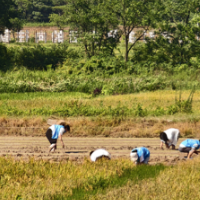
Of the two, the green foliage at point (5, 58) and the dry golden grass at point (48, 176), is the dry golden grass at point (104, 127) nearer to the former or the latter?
the dry golden grass at point (48, 176)

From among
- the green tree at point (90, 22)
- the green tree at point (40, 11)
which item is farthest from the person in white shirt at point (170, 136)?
the green tree at point (40, 11)

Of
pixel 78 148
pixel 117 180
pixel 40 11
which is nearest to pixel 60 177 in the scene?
pixel 117 180

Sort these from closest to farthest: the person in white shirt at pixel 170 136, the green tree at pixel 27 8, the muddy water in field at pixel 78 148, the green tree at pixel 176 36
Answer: the muddy water in field at pixel 78 148 < the person in white shirt at pixel 170 136 < the green tree at pixel 176 36 < the green tree at pixel 27 8

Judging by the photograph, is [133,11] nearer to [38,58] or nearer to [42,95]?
[38,58]

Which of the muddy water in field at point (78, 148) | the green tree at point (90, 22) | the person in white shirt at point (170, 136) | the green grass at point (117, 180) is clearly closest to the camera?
the green grass at point (117, 180)

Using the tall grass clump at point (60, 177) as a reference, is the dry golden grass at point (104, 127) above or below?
below

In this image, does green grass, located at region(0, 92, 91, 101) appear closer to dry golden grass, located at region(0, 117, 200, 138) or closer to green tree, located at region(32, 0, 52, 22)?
dry golden grass, located at region(0, 117, 200, 138)

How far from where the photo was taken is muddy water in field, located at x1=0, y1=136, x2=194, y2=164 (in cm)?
1152

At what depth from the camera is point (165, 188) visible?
778 cm

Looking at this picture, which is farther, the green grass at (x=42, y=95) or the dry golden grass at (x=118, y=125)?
the green grass at (x=42, y=95)

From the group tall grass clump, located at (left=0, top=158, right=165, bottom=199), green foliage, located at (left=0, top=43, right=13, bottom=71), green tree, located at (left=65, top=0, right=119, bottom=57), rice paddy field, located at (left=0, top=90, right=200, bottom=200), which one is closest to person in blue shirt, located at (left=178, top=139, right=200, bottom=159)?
rice paddy field, located at (left=0, top=90, right=200, bottom=200)

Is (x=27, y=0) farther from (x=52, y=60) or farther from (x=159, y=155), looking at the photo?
(x=159, y=155)

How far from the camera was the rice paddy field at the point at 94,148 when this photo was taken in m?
7.74

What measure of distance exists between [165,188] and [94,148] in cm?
530
